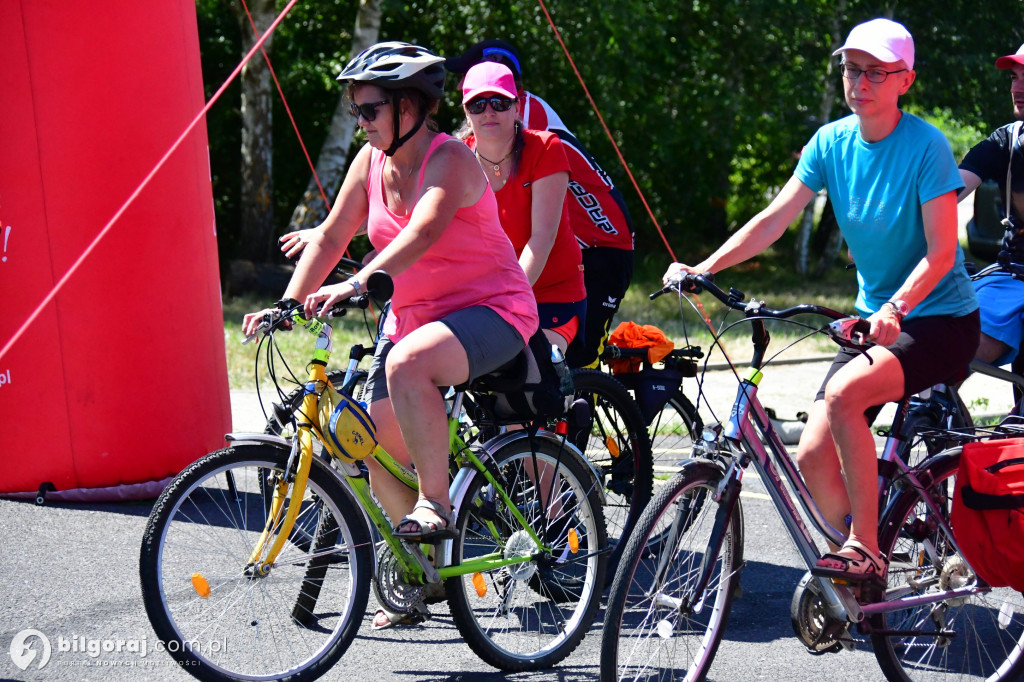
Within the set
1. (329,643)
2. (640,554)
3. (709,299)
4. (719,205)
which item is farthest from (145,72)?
(719,205)

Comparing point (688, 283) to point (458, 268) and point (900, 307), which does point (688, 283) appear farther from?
point (458, 268)

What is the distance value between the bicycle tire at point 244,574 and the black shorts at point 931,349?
1.59 m

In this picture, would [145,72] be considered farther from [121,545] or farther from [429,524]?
[429,524]

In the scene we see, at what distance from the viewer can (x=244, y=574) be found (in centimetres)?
366

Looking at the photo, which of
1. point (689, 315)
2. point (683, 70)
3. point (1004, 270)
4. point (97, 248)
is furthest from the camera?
point (683, 70)

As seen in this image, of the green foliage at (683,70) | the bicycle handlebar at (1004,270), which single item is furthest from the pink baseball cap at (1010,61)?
the green foliage at (683,70)

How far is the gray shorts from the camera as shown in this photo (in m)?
3.77

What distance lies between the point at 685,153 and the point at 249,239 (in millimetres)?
7545

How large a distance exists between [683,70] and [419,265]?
14.9 meters

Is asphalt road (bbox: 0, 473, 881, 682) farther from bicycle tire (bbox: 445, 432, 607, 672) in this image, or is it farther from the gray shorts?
the gray shorts

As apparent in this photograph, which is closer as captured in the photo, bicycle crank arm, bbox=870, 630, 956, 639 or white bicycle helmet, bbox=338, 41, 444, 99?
white bicycle helmet, bbox=338, 41, 444, 99

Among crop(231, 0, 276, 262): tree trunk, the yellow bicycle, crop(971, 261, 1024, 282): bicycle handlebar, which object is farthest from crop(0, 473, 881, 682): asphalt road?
crop(231, 0, 276, 262): tree trunk

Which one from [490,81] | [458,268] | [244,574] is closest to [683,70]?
[490,81]

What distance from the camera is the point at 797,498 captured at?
378cm
